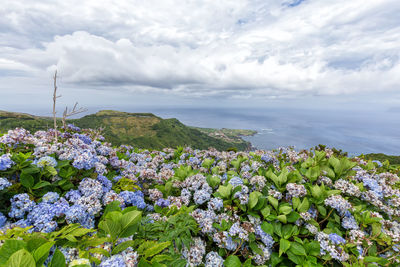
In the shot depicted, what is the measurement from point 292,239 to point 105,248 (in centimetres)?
343

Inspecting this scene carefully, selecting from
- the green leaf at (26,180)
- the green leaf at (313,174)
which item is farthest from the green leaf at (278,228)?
the green leaf at (26,180)

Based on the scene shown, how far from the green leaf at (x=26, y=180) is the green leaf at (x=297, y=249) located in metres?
4.94

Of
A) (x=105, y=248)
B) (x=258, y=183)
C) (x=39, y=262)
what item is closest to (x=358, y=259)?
(x=258, y=183)

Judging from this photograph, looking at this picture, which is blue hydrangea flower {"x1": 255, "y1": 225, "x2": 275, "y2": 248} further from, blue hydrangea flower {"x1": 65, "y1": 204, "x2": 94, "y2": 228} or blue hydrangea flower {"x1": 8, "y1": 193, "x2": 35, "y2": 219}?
blue hydrangea flower {"x1": 8, "y1": 193, "x2": 35, "y2": 219}

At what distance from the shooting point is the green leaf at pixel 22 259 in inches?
60.6

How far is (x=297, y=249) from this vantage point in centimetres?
328

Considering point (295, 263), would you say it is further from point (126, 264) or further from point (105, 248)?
point (105, 248)

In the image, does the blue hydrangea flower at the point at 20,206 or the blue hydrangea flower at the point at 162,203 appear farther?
the blue hydrangea flower at the point at 162,203

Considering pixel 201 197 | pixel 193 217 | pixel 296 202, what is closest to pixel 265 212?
pixel 296 202

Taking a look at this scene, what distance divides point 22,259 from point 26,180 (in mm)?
2344

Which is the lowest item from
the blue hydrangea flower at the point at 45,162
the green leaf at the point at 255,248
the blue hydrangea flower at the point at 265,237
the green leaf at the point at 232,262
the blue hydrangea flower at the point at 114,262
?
the green leaf at the point at 232,262

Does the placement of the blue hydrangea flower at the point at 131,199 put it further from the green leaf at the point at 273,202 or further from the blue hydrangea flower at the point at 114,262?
the green leaf at the point at 273,202

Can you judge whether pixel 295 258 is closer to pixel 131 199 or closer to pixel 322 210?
pixel 322 210

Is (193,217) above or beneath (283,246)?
above
